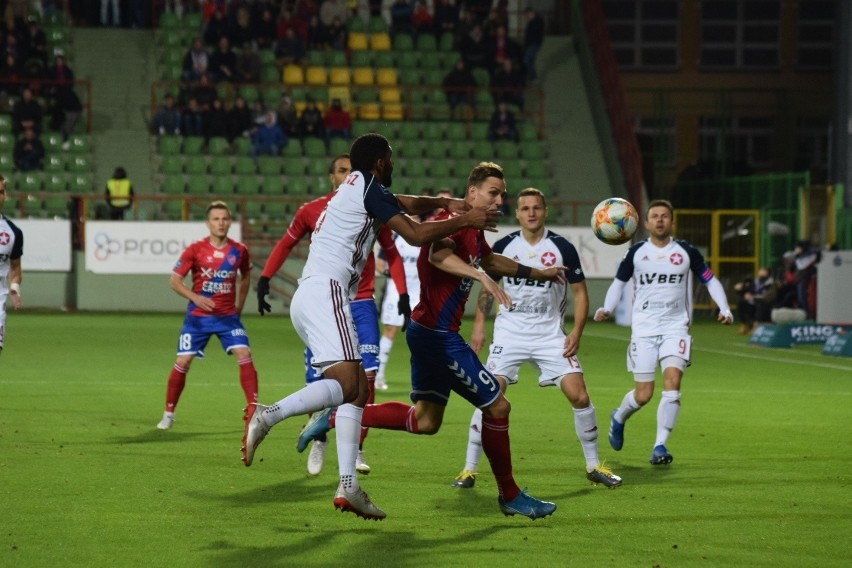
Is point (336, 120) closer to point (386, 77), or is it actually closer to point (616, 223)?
point (386, 77)

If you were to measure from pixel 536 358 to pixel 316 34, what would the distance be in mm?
26727

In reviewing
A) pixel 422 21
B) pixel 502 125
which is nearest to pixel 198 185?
pixel 502 125

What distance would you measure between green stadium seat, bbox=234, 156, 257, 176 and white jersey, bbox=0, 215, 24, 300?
65.7ft

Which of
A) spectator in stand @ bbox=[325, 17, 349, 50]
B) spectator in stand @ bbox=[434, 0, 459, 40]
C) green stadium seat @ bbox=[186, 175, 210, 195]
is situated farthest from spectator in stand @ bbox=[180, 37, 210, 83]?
spectator in stand @ bbox=[434, 0, 459, 40]

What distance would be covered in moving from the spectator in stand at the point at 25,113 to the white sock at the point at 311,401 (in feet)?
82.0

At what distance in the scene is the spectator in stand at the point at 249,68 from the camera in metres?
33.5

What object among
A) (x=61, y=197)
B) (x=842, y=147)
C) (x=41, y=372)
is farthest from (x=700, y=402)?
(x=61, y=197)

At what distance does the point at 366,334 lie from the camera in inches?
394

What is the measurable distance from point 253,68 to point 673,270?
24222 millimetres

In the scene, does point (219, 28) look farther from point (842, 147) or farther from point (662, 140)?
point (842, 147)

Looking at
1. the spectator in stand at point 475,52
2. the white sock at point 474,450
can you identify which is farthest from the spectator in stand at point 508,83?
the white sock at point 474,450

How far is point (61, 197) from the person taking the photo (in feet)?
98.1

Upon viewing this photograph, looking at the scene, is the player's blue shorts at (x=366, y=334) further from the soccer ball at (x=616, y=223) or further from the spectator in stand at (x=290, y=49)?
the spectator in stand at (x=290, y=49)

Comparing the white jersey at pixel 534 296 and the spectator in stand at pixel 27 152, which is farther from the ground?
the spectator in stand at pixel 27 152
